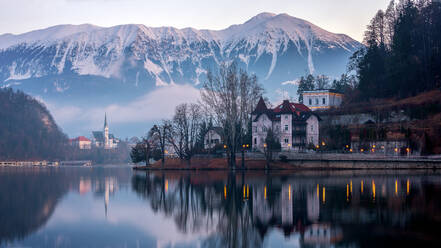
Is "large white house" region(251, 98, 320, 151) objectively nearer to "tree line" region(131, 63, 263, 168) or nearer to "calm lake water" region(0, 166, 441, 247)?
"tree line" region(131, 63, 263, 168)

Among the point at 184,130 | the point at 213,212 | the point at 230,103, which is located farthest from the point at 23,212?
the point at 184,130

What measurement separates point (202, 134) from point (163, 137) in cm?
1586

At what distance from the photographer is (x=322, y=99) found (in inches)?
5157

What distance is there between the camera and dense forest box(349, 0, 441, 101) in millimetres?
107312

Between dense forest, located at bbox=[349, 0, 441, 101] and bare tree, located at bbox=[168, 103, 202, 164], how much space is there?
41153mm

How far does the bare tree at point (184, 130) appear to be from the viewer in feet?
320

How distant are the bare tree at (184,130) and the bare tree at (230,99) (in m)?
12.4

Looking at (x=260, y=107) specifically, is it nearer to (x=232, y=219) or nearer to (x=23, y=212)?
(x=23, y=212)

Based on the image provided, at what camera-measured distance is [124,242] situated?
22766 millimetres

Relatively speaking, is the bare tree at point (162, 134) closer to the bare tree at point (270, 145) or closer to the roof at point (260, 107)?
the bare tree at point (270, 145)

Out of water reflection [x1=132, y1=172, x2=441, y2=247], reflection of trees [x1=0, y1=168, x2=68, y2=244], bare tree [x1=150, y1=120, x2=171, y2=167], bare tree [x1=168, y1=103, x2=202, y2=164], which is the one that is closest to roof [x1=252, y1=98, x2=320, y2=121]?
bare tree [x1=168, y1=103, x2=202, y2=164]

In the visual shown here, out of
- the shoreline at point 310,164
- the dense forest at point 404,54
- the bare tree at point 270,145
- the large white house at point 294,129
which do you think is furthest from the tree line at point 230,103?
the dense forest at point 404,54

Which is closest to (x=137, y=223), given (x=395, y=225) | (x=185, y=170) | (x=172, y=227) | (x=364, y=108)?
(x=172, y=227)

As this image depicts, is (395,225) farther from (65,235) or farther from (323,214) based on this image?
(65,235)
